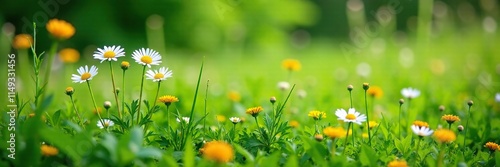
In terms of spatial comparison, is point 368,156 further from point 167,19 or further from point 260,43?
point 260,43

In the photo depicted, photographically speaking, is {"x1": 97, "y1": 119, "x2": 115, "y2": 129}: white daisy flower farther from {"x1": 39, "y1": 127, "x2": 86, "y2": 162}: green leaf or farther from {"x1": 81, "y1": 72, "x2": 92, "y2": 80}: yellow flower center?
{"x1": 39, "y1": 127, "x2": 86, "y2": 162}: green leaf

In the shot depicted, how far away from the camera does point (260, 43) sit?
18.8ft

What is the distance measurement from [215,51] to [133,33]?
89 cm

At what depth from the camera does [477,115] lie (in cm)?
197

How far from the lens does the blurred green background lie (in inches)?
129

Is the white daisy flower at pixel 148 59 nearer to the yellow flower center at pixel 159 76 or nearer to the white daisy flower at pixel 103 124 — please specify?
the yellow flower center at pixel 159 76

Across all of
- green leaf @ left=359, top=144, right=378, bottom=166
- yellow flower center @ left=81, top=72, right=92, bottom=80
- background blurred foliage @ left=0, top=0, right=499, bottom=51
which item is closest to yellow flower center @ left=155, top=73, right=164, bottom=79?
yellow flower center @ left=81, top=72, right=92, bottom=80

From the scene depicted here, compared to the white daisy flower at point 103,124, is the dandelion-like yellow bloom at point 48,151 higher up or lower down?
lower down

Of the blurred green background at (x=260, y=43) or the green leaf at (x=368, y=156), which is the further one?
the blurred green background at (x=260, y=43)

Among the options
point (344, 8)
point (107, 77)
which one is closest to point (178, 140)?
point (107, 77)

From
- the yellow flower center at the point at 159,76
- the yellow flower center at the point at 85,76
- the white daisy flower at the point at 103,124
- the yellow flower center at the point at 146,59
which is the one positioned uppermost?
the yellow flower center at the point at 146,59

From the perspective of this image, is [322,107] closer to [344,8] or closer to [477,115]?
[477,115]

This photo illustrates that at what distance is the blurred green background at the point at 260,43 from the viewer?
327 cm

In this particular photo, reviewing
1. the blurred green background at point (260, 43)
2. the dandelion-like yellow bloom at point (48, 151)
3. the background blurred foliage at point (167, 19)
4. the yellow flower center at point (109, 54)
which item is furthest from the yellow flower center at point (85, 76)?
the background blurred foliage at point (167, 19)
